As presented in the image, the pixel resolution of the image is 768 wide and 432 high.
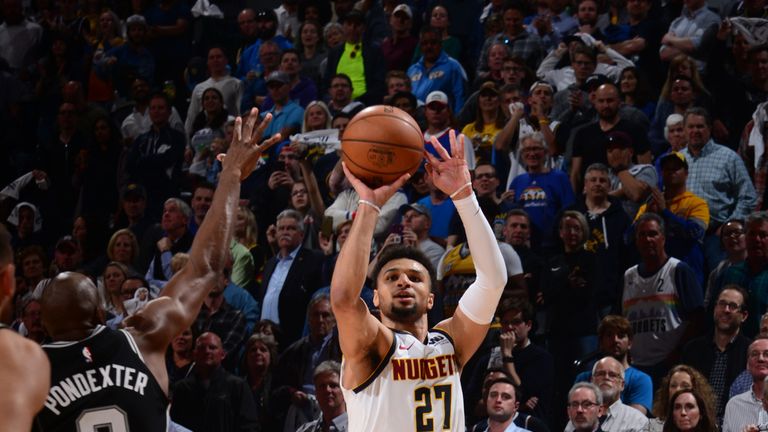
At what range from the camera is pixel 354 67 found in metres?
14.0

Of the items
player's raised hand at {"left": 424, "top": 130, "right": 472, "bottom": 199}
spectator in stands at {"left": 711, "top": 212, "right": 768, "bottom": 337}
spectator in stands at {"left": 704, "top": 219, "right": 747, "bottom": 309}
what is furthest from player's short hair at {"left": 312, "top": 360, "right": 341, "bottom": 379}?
player's raised hand at {"left": 424, "top": 130, "right": 472, "bottom": 199}

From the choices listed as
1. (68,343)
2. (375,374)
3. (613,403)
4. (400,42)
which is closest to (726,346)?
(613,403)

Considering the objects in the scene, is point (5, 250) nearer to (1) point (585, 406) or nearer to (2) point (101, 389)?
(2) point (101, 389)

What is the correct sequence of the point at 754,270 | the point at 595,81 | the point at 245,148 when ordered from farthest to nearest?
the point at 595,81 → the point at 754,270 → the point at 245,148

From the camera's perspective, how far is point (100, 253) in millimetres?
13164

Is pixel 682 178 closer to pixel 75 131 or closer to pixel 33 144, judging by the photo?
pixel 75 131

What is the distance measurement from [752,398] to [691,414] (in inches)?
18.3

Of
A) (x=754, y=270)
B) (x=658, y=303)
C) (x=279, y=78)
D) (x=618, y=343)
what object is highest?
(x=279, y=78)

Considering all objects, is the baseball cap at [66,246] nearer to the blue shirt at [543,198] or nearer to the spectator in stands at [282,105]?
the spectator in stands at [282,105]

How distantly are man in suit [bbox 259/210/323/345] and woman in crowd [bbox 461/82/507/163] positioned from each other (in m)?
1.95

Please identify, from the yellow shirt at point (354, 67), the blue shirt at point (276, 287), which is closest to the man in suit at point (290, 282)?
the blue shirt at point (276, 287)

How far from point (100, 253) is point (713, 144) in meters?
6.54

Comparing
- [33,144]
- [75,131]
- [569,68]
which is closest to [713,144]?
[569,68]

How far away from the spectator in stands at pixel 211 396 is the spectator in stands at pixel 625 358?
2585 millimetres
